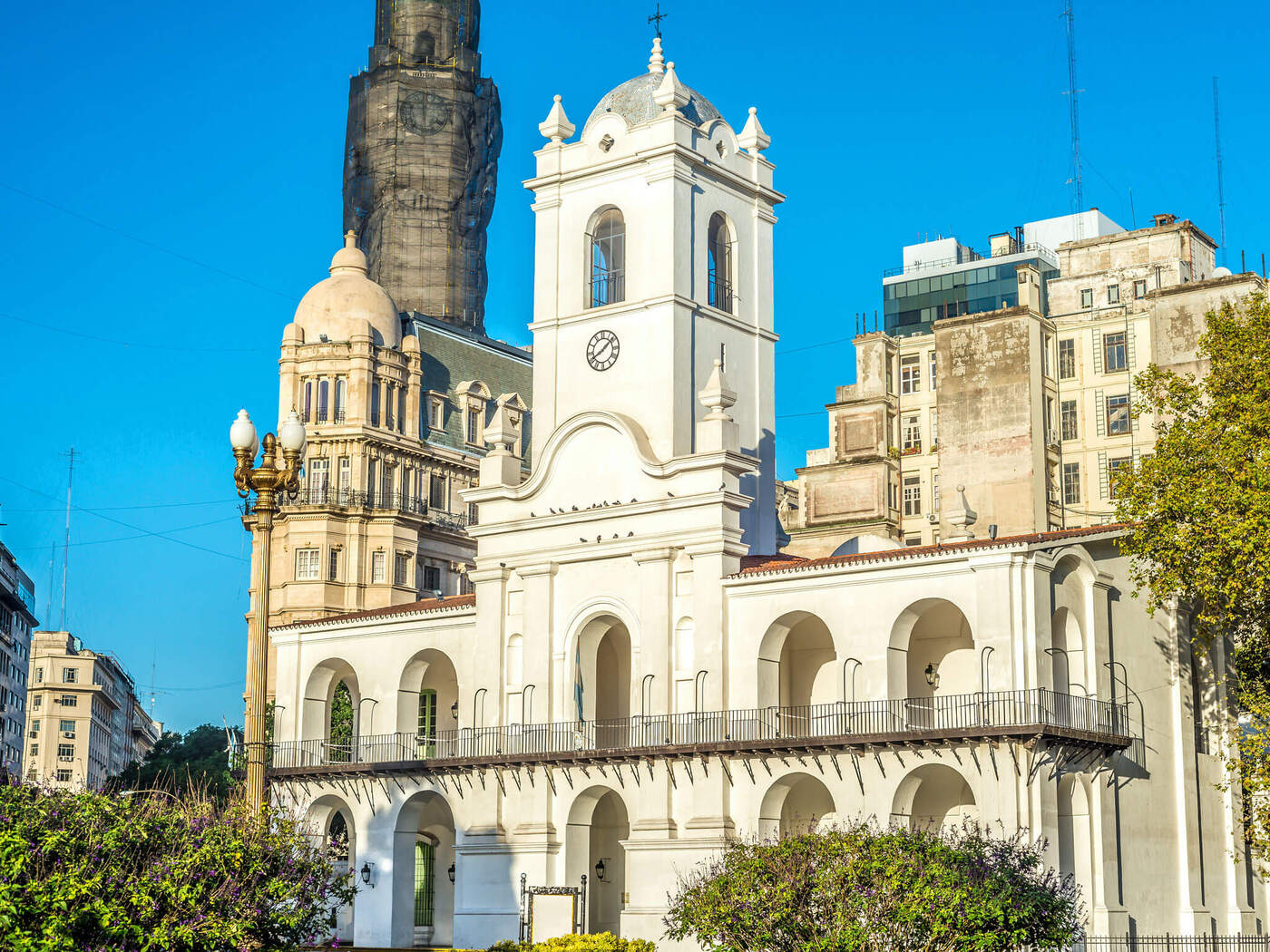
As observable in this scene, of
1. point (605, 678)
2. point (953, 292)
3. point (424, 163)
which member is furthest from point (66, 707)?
point (605, 678)

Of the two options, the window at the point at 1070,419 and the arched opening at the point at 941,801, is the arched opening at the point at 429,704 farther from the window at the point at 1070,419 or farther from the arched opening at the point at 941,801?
the window at the point at 1070,419

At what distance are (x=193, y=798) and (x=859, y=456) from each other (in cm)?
5127

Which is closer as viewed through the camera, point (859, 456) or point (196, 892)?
point (196, 892)

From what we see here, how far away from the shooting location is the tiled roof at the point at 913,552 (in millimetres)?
42844

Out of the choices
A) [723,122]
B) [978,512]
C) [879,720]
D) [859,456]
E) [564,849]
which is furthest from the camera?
[859,456]

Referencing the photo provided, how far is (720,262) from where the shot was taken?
54594 mm

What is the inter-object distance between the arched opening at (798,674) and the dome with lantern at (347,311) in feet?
111

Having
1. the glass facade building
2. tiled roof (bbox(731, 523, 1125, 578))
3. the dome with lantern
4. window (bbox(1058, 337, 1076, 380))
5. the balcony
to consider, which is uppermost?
the glass facade building

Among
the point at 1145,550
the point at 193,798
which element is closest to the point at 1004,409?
the point at 1145,550

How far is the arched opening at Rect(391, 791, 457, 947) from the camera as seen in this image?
5244 centimetres

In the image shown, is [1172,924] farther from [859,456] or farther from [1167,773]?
[859,456]

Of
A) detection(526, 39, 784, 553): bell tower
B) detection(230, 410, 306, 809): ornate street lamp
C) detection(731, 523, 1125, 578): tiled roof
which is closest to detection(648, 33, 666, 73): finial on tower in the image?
detection(526, 39, 784, 553): bell tower

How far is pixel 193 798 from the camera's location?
92.1 ft

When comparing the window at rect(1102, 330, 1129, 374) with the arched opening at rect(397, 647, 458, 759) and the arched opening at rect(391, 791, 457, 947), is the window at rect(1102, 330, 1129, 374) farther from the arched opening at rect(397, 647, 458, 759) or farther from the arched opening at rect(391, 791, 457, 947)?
the arched opening at rect(391, 791, 457, 947)
